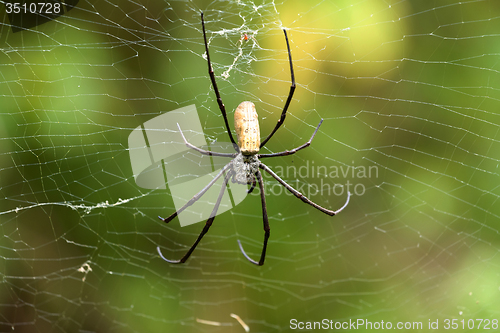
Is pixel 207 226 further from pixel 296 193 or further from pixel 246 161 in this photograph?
pixel 296 193

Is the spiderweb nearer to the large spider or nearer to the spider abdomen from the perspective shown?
the large spider

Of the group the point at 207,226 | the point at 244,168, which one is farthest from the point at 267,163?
the point at 207,226

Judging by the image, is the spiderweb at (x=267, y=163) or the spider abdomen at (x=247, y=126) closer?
the spider abdomen at (x=247, y=126)

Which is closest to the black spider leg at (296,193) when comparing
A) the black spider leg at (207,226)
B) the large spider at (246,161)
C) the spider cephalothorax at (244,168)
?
the large spider at (246,161)

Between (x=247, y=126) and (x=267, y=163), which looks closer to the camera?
(x=247, y=126)

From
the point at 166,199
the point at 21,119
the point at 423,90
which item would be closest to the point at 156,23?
the point at 21,119

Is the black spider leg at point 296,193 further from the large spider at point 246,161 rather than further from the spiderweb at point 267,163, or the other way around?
the spiderweb at point 267,163

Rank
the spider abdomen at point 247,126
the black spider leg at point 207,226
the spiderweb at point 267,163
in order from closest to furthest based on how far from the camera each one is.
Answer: the spider abdomen at point 247,126 < the spiderweb at point 267,163 < the black spider leg at point 207,226
